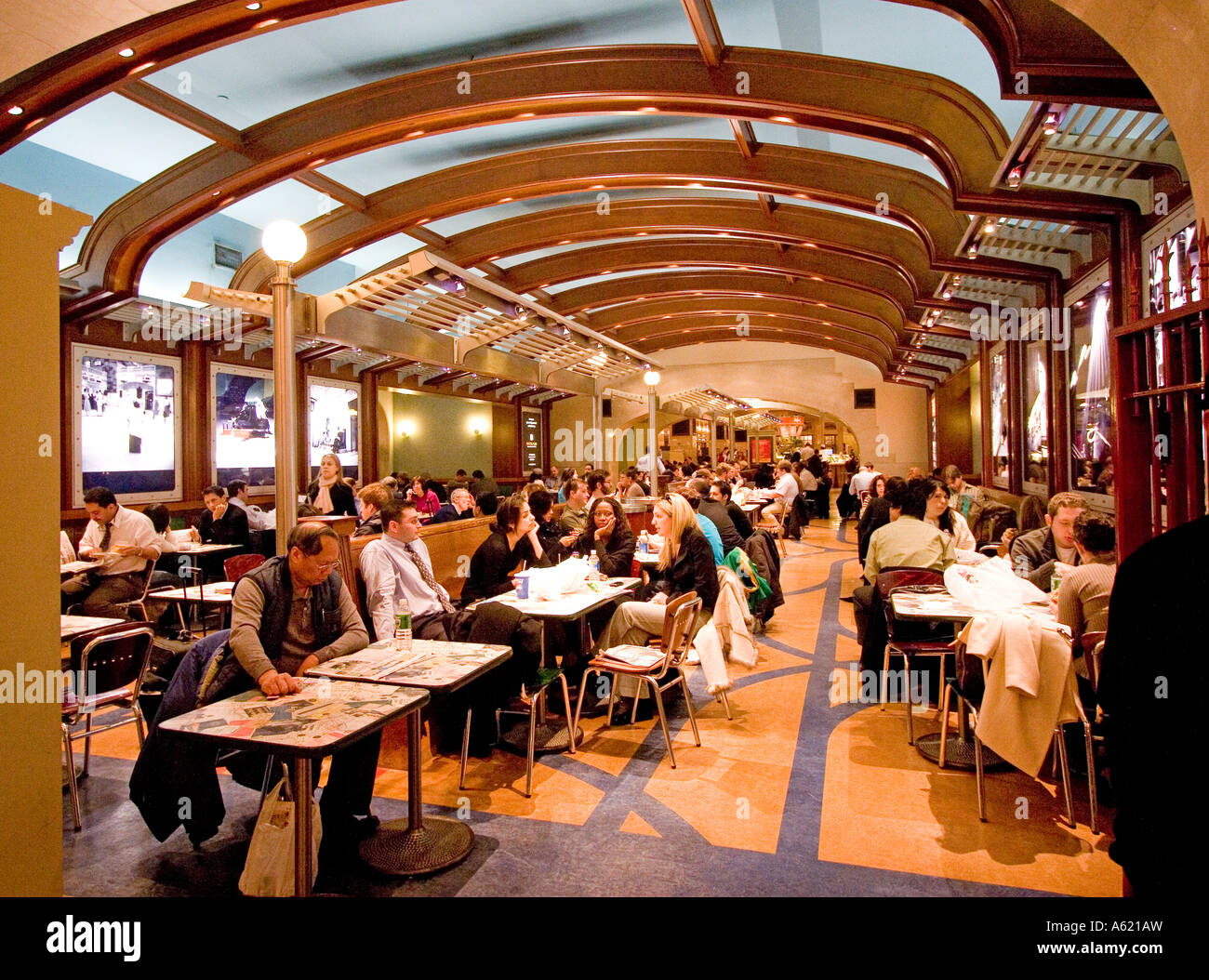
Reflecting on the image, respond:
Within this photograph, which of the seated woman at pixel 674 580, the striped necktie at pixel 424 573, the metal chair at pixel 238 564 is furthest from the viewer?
the metal chair at pixel 238 564

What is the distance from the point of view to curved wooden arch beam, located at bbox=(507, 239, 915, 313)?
11.2 m

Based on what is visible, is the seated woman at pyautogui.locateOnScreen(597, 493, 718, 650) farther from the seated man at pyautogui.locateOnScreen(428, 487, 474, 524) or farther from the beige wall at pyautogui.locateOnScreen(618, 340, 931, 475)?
the beige wall at pyautogui.locateOnScreen(618, 340, 931, 475)

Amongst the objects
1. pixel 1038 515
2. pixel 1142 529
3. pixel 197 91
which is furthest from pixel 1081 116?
pixel 197 91

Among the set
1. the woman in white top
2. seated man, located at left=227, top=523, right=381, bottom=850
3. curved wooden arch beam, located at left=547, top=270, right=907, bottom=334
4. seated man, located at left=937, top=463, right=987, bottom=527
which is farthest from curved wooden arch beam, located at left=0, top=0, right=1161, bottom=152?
curved wooden arch beam, located at left=547, top=270, right=907, bottom=334

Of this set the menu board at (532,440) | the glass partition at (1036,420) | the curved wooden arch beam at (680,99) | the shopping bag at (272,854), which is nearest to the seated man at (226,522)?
the curved wooden arch beam at (680,99)

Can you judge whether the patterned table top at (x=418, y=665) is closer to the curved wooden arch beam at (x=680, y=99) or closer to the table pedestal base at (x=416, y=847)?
the table pedestal base at (x=416, y=847)

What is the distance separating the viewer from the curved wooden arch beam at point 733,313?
48.1 feet

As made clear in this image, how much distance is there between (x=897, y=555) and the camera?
510cm

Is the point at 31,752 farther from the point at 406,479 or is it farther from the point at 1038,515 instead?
the point at 406,479

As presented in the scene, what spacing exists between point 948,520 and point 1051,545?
3.60 feet

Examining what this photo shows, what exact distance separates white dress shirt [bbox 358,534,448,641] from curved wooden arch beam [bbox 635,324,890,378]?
14346 mm

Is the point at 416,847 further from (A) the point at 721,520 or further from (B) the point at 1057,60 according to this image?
(B) the point at 1057,60

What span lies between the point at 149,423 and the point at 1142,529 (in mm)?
10477
